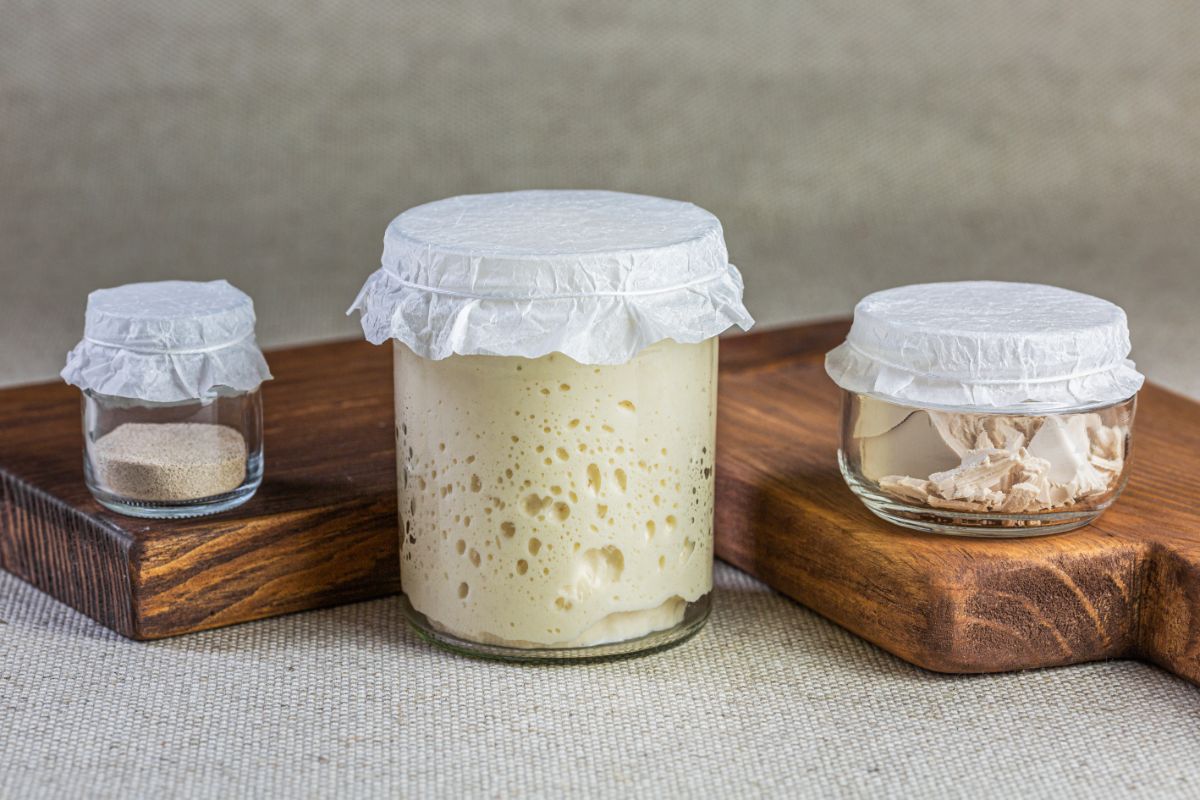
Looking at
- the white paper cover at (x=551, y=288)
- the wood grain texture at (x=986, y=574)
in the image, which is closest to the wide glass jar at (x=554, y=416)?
the white paper cover at (x=551, y=288)

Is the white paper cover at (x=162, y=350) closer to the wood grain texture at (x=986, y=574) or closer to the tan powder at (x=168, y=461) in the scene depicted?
the tan powder at (x=168, y=461)

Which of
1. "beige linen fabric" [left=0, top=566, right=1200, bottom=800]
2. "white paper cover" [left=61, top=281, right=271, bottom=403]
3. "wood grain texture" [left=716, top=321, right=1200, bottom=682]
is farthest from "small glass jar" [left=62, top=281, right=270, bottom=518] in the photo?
"wood grain texture" [left=716, top=321, right=1200, bottom=682]

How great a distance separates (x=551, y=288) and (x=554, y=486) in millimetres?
148

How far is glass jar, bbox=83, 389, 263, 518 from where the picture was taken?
138 centimetres

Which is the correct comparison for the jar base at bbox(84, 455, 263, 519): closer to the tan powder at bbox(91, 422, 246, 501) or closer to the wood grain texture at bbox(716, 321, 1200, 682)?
the tan powder at bbox(91, 422, 246, 501)

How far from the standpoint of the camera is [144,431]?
1.40 m

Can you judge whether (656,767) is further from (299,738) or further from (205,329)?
(205,329)

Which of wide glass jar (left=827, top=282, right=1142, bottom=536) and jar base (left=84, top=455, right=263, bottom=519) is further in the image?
jar base (left=84, top=455, right=263, bottom=519)

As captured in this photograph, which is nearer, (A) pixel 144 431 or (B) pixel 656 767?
(B) pixel 656 767

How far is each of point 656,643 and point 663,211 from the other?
0.33 metres

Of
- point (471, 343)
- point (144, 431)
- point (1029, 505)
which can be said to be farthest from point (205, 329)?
point (1029, 505)

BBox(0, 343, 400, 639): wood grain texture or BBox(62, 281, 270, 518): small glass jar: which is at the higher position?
BBox(62, 281, 270, 518): small glass jar

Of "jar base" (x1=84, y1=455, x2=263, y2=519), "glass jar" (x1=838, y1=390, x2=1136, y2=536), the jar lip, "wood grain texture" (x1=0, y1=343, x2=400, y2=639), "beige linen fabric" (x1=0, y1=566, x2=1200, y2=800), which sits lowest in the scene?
"beige linen fabric" (x1=0, y1=566, x2=1200, y2=800)

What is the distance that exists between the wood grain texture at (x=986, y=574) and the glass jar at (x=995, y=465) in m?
0.02
